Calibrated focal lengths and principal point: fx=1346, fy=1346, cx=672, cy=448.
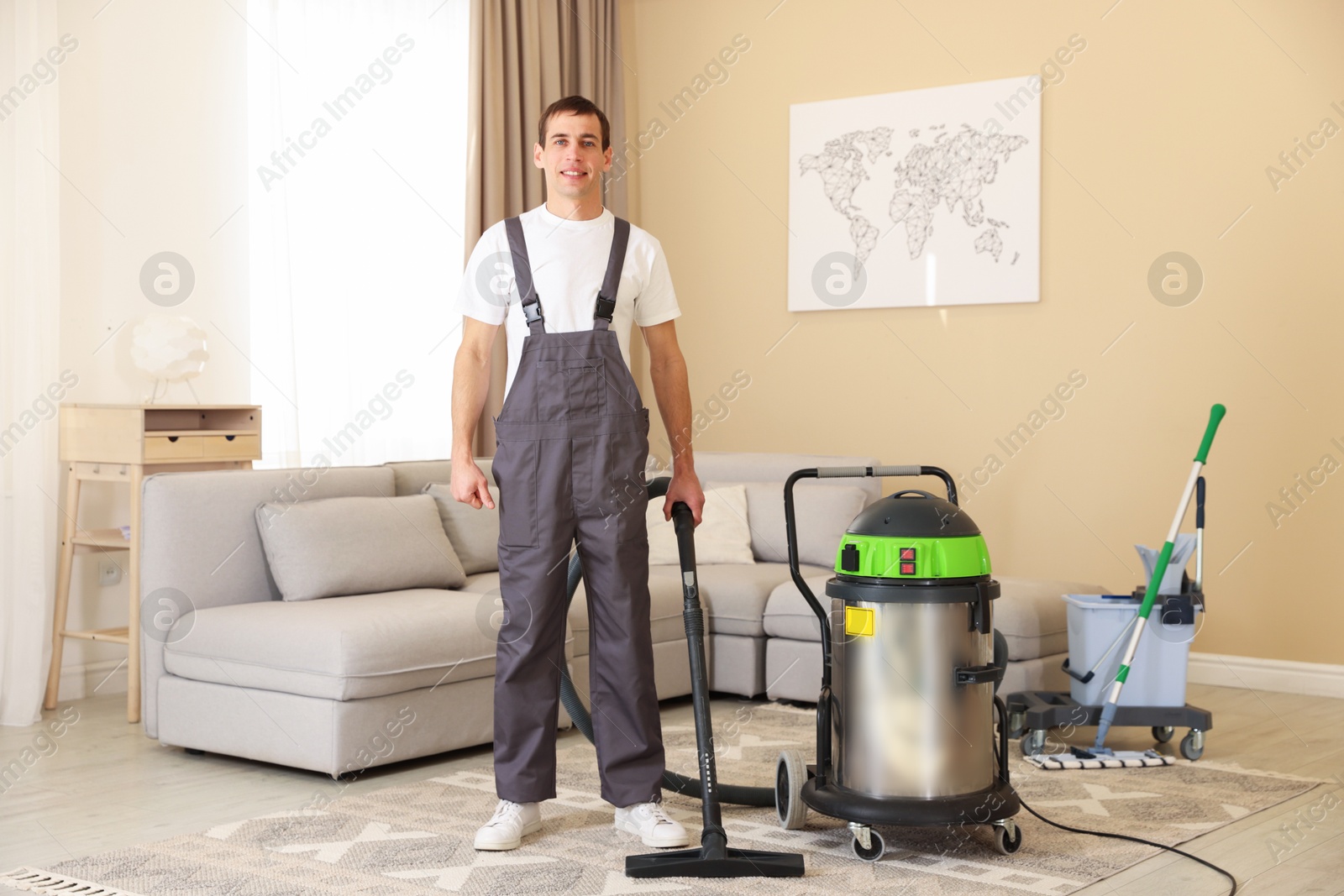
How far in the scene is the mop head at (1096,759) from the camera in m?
3.43

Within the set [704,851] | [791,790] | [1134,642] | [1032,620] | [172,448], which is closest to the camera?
[704,851]

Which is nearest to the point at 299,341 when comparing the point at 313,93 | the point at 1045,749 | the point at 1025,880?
the point at 313,93

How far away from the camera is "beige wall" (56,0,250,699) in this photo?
425cm

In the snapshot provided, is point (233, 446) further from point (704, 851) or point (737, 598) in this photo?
point (704, 851)

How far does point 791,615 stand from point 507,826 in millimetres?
1712

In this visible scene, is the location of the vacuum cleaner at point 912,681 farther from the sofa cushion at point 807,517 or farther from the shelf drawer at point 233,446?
the shelf drawer at point 233,446

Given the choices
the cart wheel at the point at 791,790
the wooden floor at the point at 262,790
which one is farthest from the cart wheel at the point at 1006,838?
the cart wheel at the point at 791,790

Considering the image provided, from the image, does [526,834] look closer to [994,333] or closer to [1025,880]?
[1025,880]

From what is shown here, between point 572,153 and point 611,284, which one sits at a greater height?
point 572,153

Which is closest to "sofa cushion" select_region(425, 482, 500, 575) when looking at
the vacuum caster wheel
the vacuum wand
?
the vacuum wand

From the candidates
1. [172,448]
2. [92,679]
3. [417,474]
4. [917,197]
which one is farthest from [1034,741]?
[92,679]

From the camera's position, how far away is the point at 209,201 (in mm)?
4594

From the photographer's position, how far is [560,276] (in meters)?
2.64

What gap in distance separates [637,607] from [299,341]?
8.38ft
